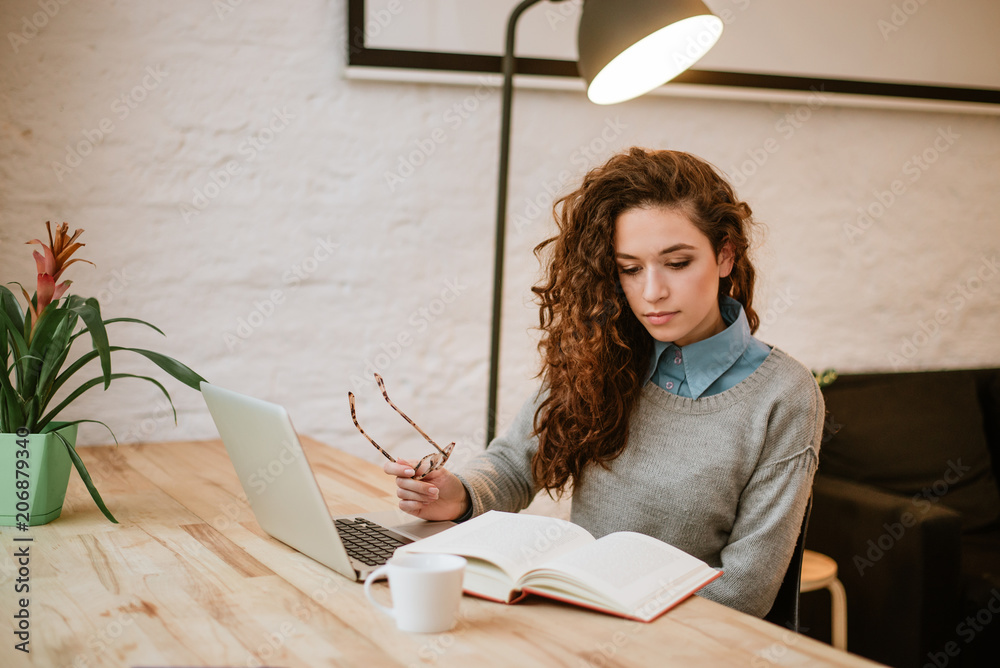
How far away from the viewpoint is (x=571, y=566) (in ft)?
3.23

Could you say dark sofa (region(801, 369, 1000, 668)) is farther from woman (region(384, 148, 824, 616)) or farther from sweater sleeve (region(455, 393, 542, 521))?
sweater sleeve (region(455, 393, 542, 521))

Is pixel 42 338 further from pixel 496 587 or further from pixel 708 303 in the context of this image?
pixel 708 303

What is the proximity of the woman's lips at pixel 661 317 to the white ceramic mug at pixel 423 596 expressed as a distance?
594 millimetres

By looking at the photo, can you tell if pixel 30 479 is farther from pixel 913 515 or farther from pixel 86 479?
pixel 913 515

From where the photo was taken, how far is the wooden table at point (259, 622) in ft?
2.76

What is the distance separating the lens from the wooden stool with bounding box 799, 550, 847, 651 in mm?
1911

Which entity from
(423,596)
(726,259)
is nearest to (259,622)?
(423,596)

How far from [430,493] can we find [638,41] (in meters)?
0.84

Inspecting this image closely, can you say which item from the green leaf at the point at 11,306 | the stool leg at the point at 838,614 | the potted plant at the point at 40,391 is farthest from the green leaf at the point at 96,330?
the stool leg at the point at 838,614

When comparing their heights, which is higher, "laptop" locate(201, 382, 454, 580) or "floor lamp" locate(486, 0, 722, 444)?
"floor lamp" locate(486, 0, 722, 444)

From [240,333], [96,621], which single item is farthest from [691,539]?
[240,333]

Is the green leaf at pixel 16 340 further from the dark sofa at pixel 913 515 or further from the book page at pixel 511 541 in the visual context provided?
the dark sofa at pixel 913 515

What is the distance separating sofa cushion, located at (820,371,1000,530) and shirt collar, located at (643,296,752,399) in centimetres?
110

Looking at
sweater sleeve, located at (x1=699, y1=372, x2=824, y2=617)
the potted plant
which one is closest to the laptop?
the potted plant
